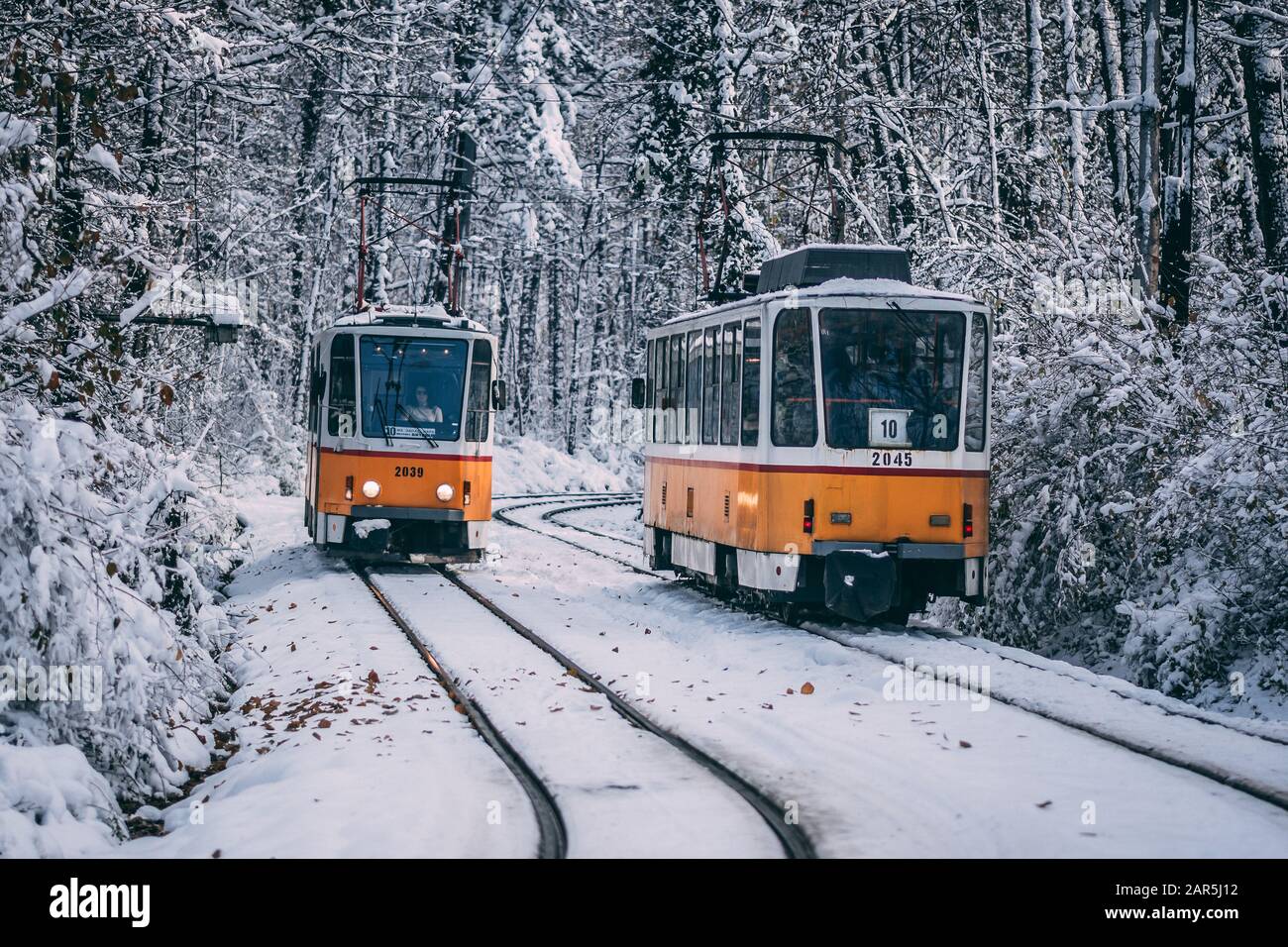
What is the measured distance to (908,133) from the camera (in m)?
24.5

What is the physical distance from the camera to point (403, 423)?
20344mm

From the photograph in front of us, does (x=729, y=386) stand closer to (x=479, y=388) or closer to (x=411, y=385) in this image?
(x=479, y=388)

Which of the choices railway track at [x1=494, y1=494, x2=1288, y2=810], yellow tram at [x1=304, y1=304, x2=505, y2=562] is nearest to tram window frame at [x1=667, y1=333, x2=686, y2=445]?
railway track at [x1=494, y1=494, x2=1288, y2=810]

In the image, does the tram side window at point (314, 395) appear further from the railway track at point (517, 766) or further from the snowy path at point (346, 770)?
the railway track at point (517, 766)

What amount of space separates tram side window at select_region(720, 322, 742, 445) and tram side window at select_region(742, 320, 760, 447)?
0.25 metres

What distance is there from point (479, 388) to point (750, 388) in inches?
237

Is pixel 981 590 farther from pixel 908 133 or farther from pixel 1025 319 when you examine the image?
pixel 908 133

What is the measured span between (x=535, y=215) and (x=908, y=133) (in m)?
13.4

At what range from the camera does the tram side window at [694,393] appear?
1759cm

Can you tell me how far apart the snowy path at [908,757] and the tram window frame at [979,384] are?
247 cm

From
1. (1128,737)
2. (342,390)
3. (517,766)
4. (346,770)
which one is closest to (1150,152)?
(342,390)

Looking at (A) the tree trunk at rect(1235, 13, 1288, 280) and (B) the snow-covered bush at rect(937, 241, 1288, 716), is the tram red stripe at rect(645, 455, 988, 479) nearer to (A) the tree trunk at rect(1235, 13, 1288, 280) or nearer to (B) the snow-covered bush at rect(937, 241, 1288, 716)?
(B) the snow-covered bush at rect(937, 241, 1288, 716)

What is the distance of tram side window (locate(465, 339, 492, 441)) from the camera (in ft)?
67.5
